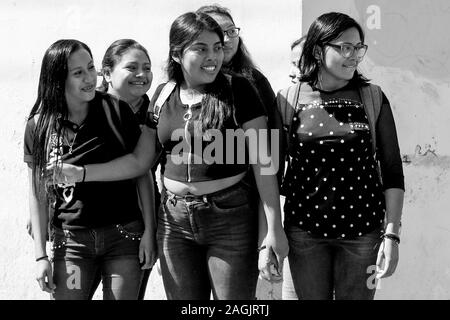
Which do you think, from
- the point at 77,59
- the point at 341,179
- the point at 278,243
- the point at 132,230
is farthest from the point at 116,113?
the point at 341,179

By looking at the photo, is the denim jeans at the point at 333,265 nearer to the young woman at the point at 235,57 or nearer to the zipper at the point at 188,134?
the zipper at the point at 188,134

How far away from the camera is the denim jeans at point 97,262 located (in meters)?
3.23

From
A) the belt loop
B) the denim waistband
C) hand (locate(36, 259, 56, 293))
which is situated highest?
the denim waistband

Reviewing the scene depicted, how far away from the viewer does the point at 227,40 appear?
145 inches

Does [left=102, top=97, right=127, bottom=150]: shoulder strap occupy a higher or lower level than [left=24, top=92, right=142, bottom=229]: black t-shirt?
higher

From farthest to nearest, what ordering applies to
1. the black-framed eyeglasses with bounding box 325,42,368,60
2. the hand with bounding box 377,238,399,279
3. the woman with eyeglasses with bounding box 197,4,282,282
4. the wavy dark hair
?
1. the wavy dark hair
2. the woman with eyeglasses with bounding box 197,4,282,282
3. the black-framed eyeglasses with bounding box 325,42,368,60
4. the hand with bounding box 377,238,399,279

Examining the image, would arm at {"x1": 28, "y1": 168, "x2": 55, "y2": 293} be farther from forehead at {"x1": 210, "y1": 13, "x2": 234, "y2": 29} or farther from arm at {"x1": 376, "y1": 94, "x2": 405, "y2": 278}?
arm at {"x1": 376, "y1": 94, "x2": 405, "y2": 278}

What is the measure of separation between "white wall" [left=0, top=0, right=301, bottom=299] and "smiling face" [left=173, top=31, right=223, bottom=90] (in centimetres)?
118

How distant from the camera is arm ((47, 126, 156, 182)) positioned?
324 cm

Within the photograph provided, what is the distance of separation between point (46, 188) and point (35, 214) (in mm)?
137

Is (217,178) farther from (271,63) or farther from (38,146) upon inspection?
(271,63)

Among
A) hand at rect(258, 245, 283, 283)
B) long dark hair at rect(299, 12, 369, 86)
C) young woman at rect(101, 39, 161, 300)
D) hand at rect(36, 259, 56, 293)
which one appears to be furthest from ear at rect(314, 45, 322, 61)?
hand at rect(36, 259, 56, 293)

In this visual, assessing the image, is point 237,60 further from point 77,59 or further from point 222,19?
point 77,59

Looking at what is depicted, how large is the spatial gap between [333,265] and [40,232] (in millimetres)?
1296
